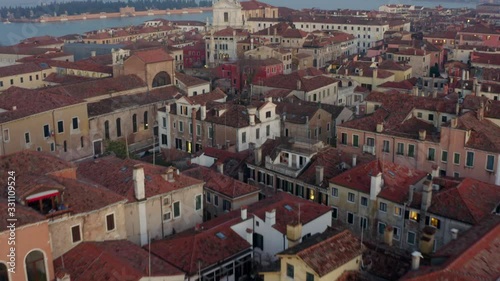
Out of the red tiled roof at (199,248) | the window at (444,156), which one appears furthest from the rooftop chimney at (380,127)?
the red tiled roof at (199,248)

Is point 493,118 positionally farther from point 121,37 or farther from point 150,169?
point 121,37

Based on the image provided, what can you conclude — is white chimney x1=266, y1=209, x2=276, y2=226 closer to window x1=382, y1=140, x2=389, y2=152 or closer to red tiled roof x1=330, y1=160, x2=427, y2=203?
red tiled roof x1=330, y1=160, x2=427, y2=203

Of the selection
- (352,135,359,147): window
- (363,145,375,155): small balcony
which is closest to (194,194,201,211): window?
(363,145,375,155): small balcony

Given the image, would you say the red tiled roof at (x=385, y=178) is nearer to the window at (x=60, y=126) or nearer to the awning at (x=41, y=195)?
the awning at (x=41, y=195)

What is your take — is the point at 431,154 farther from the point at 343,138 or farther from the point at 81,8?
the point at 81,8

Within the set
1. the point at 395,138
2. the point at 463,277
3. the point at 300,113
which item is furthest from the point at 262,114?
the point at 463,277

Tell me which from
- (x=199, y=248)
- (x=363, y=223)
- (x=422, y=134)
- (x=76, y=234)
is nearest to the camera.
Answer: (x=76, y=234)

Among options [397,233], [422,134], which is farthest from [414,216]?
[422,134]
